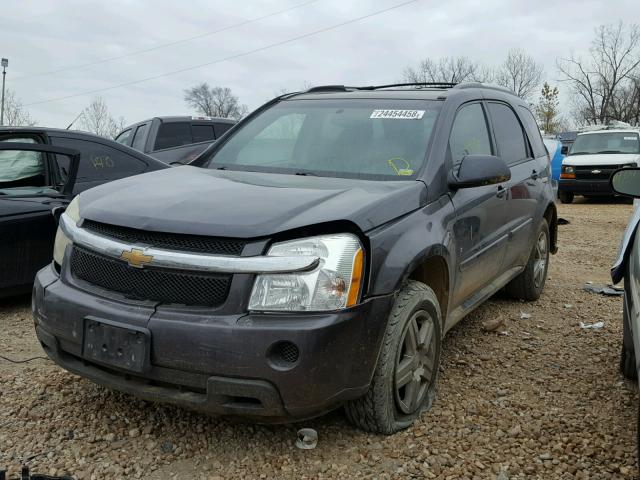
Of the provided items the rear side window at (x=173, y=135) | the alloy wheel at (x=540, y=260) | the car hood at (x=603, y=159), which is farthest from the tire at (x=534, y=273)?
the car hood at (x=603, y=159)

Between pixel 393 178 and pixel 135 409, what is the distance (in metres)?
1.79

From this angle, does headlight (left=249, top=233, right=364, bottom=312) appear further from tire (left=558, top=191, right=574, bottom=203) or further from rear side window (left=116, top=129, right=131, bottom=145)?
tire (left=558, top=191, right=574, bottom=203)

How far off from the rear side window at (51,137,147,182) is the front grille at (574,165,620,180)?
12.3m

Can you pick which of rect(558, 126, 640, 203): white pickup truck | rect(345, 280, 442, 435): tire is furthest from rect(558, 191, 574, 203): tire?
rect(345, 280, 442, 435): tire

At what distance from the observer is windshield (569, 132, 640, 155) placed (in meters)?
15.7

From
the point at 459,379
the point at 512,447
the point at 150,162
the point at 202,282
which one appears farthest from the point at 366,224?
the point at 150,162

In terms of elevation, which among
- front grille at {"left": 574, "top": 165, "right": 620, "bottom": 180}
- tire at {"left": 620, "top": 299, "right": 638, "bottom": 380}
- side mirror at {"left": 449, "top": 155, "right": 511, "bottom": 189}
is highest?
side mirror at {"left": 449, "top": 155, "right": 511, "bottom": 189}

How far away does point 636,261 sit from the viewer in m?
2.79

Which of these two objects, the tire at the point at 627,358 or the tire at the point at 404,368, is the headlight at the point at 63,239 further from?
the tire at the point at 627,358

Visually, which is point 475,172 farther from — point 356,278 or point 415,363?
point 356,278

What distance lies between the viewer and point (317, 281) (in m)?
2.49

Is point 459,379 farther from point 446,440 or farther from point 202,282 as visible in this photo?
point 202,282

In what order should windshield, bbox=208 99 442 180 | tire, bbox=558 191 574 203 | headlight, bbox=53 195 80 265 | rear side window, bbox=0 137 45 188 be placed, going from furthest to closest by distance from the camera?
1. tire, bbox=558 191 574 203
2. rear side window, bbox=0 137 45 188
3. windshield, bbox=208 99 442 180
4. headlight, bbox=53 195 80 265

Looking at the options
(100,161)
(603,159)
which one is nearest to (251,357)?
(100,161)
